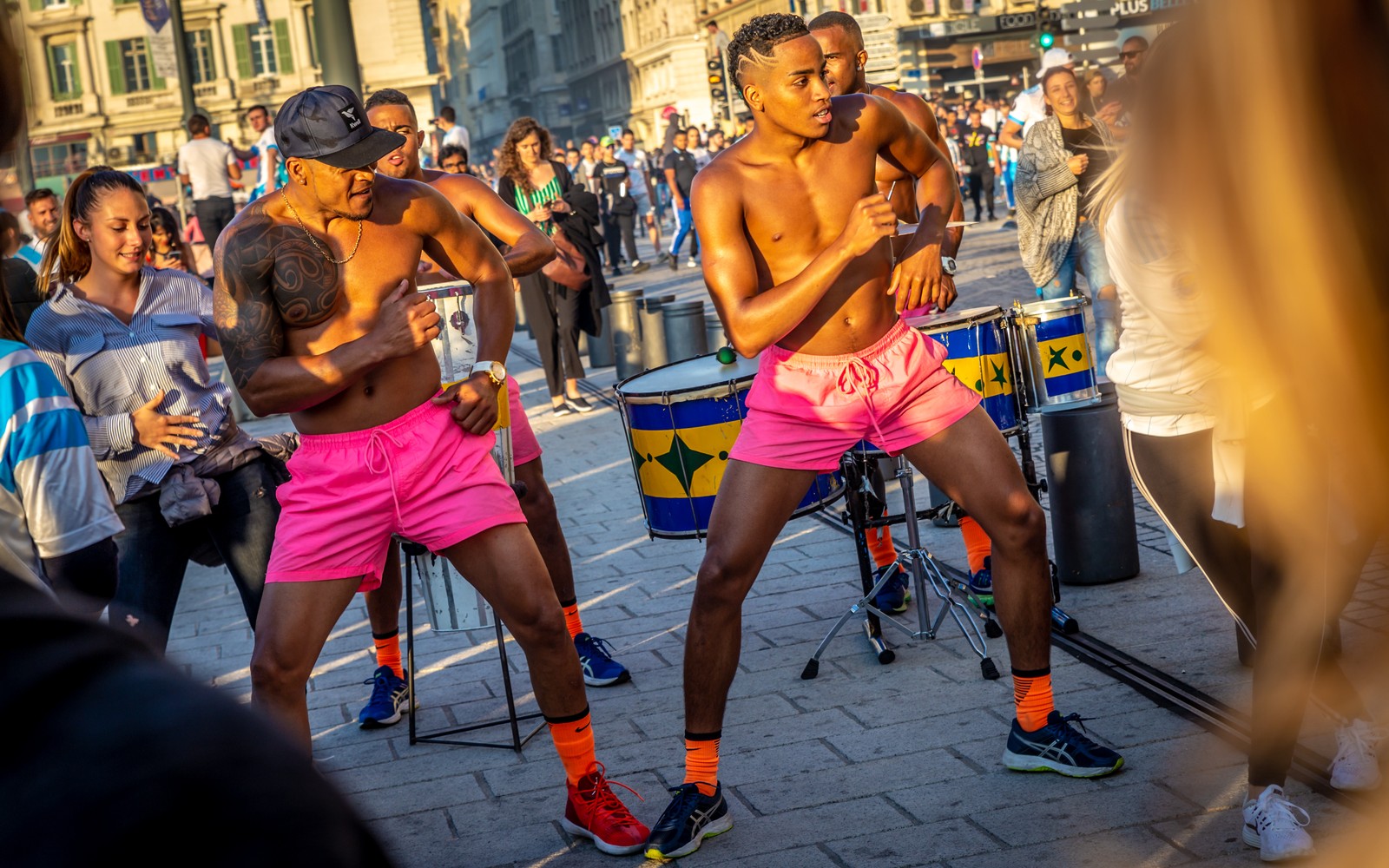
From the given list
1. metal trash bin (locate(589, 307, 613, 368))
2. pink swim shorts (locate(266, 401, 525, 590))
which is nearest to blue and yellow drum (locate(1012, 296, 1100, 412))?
pink swim shorts (locate(266, 401, 525, 590))

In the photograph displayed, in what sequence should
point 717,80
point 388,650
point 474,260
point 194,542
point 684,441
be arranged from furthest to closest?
point 717,80 < point 388,650 < point 684,441 < point 194,542 < point 474,260

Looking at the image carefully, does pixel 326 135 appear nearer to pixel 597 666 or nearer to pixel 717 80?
pixel 597 666

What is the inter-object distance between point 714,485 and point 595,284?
24.9 ft

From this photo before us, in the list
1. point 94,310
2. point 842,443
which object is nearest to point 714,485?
point 842,443

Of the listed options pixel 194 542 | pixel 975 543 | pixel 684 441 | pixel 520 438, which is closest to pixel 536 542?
pixel 520 438

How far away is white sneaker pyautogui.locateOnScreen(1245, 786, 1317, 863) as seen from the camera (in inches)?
140

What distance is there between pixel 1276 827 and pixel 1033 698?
92 centimetres

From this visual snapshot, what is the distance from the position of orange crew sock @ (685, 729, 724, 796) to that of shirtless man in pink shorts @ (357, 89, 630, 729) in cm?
138

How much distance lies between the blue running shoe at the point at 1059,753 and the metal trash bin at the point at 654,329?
8.12 m

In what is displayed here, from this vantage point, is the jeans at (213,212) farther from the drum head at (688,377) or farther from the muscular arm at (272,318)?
the muscular arm at (272,318)

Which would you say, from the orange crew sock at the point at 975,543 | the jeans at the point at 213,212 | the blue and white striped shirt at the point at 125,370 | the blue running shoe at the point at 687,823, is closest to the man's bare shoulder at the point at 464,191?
the blue and white striped shirt at the point at 125,370

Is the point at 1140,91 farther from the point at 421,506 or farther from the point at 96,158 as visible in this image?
the point at 96,158

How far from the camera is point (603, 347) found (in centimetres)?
1508

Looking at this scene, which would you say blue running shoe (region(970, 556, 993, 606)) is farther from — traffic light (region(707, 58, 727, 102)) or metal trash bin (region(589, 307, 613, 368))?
traffic light (region(707, 58, 727, 102))
